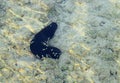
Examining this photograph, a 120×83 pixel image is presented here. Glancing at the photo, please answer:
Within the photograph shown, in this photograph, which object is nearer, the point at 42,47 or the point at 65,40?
the point at 42,47

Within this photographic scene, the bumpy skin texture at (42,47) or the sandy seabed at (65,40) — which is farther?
the bumpy skin texture at (42,47)

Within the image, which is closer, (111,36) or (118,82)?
(118,82)

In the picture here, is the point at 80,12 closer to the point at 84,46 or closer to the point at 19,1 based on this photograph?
the point at 84,46

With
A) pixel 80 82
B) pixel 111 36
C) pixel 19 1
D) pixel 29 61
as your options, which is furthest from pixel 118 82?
pixel 19 1

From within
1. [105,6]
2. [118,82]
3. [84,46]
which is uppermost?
[105,6]

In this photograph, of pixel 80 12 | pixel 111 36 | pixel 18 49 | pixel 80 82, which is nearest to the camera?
pixel 80 82

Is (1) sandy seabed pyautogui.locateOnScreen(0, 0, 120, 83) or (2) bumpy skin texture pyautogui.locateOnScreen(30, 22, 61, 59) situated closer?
(1) sandy seabed pyautogui.locateOnScreen(0, 0, 120, 83)

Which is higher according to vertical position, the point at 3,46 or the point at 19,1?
the point at 19,1

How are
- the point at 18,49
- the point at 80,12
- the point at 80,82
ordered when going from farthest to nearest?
the point at 80,12, the point at 18,49, the point at 80,82
